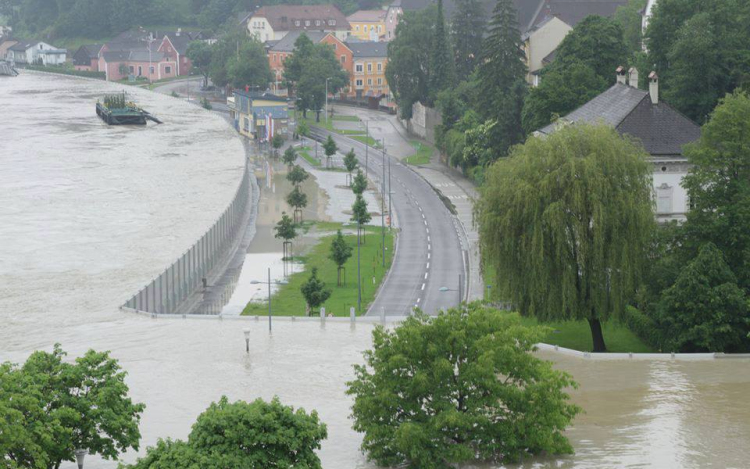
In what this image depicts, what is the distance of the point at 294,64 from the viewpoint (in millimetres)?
190875

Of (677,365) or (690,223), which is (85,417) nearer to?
(677,365)

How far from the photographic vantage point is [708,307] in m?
58.2

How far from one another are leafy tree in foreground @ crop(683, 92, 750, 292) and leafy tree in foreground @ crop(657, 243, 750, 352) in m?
2.18

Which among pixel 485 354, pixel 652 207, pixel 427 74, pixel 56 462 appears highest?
pixel 427 74

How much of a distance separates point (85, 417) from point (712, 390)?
25.3 metres

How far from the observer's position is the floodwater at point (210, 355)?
46.8 m

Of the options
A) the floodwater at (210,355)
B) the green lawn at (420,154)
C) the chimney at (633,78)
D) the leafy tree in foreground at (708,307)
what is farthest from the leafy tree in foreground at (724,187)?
the green lawn at (420,154)

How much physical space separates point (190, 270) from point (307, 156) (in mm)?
69450

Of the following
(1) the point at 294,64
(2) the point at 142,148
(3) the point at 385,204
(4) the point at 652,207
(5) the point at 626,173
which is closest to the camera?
(5) the point at 626,173

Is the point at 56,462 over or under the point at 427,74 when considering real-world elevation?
under

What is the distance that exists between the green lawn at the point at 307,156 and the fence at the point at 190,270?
128ft

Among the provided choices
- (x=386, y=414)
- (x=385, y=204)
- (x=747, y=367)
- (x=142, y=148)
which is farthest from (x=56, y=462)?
(x=142, y=148)

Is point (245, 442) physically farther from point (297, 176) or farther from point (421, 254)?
point (297, 176)

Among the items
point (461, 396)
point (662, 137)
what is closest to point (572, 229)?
point (662, 137)
